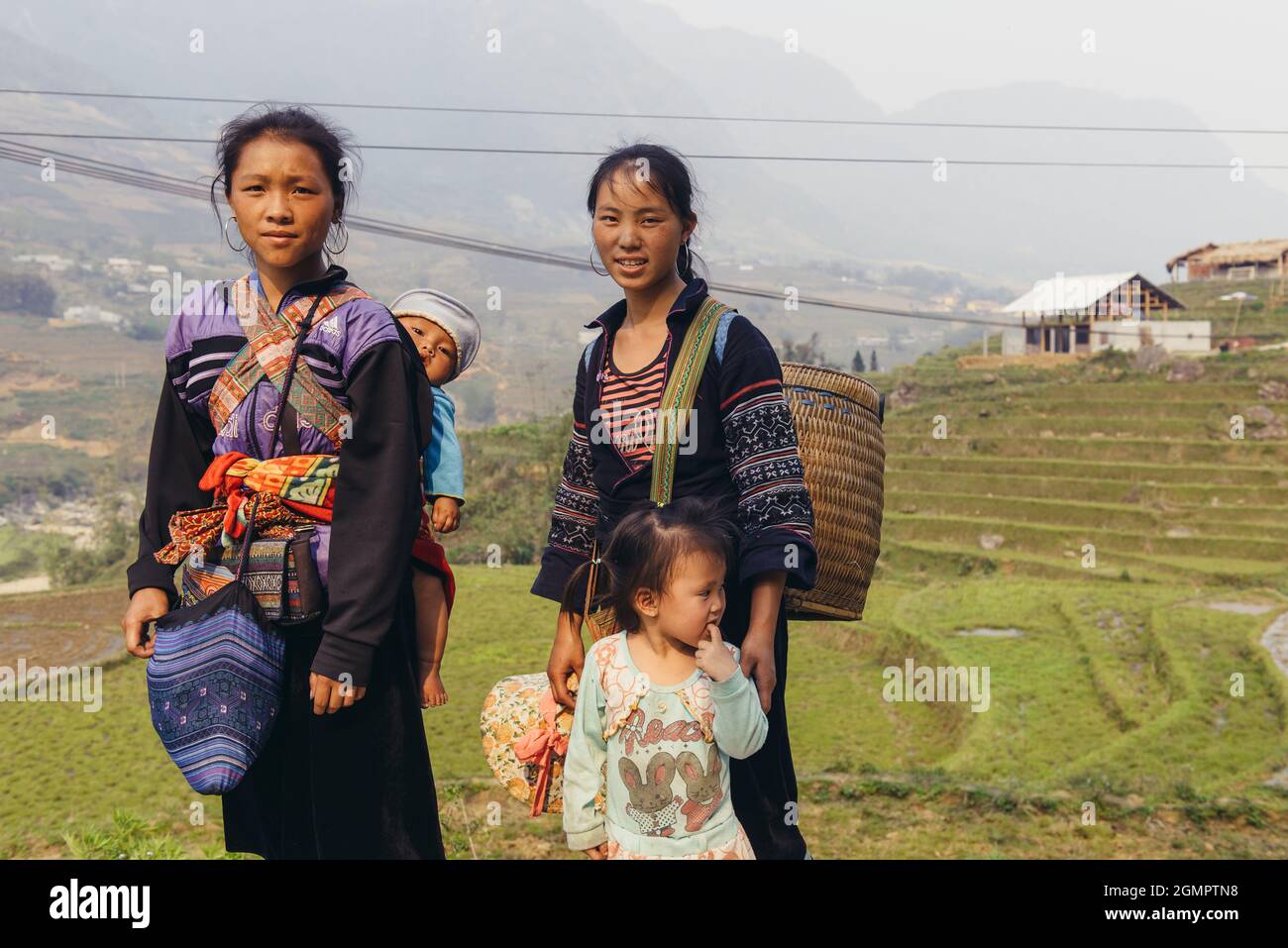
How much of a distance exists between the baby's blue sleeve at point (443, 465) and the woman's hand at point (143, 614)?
1.91 ft

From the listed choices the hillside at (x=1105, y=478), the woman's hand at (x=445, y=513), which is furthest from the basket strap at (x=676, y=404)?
the hillside at (x=1105, y=478)

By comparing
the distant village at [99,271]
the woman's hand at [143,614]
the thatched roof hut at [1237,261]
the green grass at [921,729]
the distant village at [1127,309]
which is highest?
the distant village at [99,271]

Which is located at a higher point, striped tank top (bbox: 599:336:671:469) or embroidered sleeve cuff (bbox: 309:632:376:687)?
striped tank top (bbox: 599:336:671:469)

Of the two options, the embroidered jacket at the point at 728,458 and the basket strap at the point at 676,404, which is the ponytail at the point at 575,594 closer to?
the embroidered jacket at the point at 728,458

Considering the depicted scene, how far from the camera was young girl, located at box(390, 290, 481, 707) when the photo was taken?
2311mm

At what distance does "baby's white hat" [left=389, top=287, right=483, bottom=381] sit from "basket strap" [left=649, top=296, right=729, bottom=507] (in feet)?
2.78

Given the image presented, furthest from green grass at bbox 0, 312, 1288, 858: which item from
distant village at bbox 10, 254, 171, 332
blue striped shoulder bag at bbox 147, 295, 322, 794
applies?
distant village at bbox 10, 254, 171, 332

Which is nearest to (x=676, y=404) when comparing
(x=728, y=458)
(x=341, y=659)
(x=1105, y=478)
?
(x=728, y=458)

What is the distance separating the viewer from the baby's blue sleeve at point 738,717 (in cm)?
206

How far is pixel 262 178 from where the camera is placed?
7.00ft

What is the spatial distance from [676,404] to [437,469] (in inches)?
24.3

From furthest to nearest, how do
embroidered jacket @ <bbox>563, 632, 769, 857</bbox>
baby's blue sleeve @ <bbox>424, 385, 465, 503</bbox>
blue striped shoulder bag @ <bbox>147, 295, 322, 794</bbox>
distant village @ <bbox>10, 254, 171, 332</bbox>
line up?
distant village @ <bbox>10, 254, 171, 332</bbox>
baby's blue sleeve @ <bbox>424, 385, 465, 503</bbox>
embroidered jacket @ <bbox>563, 632, 769, 857</bbox>
blue striped shoulder bag @ <bbox>147, 295, 322, 794</bbox>

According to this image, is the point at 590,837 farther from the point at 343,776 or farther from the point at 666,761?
the point at 343,776

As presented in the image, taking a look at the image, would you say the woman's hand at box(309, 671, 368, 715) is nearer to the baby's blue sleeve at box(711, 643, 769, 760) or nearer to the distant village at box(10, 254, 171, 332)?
the baby's blue sleeve at box(711, 643, 769, 760)
